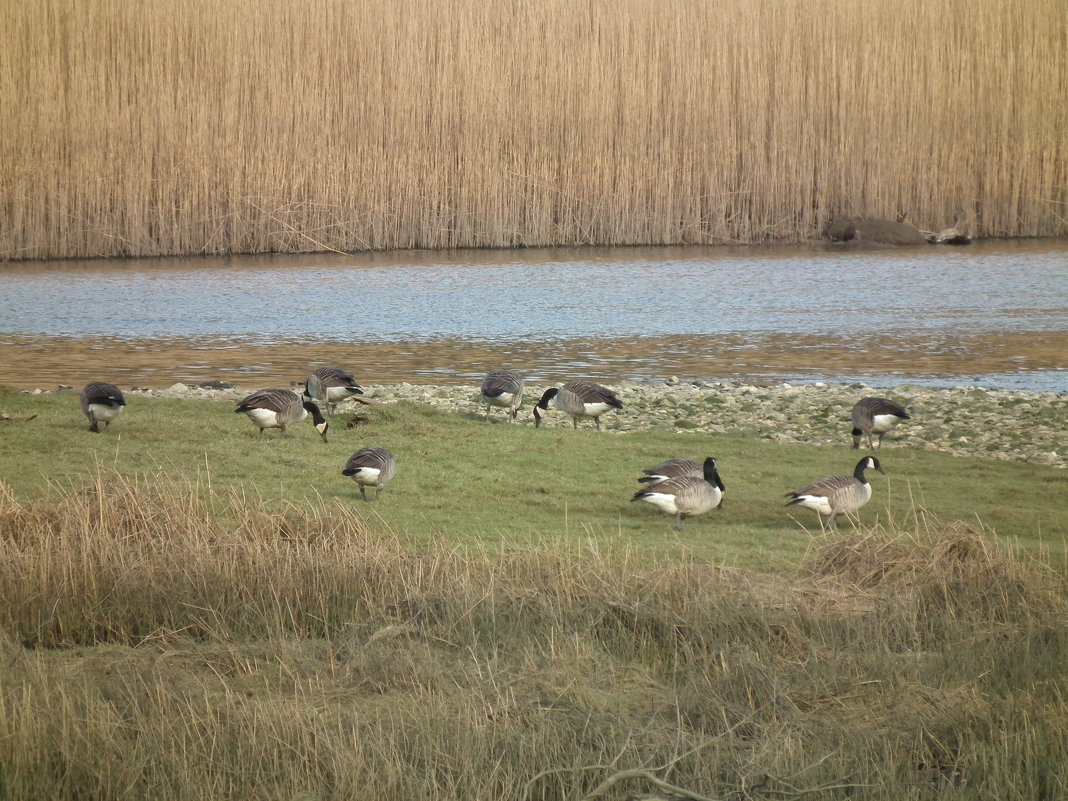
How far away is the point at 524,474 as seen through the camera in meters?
10.6

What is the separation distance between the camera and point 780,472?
10883 millimetres

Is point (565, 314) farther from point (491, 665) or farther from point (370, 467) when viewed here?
point (491, 665)

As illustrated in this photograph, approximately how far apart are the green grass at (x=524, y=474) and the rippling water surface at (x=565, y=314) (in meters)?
5.58

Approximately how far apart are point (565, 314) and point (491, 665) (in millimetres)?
18849

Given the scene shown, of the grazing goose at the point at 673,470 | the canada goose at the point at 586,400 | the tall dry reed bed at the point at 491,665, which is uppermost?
the canada goose at the point at 586,400

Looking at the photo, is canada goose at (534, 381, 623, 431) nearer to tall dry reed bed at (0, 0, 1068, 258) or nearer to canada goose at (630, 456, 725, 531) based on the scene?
canada goose at (630, 456, 725, 531)

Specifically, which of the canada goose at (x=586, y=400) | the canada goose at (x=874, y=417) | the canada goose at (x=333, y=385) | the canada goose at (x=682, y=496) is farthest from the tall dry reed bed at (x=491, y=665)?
the canada goose at (x=586, y=400)

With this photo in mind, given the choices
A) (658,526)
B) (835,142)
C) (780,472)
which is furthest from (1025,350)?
(835,142)

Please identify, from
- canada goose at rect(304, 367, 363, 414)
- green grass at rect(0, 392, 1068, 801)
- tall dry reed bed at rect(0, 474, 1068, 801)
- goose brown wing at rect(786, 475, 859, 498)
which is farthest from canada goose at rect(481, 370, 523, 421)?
tall dry reed bed at rect(0, 474, 1068, 801)

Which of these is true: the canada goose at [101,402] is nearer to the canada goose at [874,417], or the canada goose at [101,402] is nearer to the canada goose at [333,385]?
the canada goose at [333,385]

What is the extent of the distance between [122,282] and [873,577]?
24.0 metres

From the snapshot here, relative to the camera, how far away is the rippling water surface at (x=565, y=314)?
754 inches

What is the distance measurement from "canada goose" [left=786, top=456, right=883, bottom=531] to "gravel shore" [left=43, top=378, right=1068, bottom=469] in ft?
10.6

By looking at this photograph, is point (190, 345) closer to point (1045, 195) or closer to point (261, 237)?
point (261, 237)
